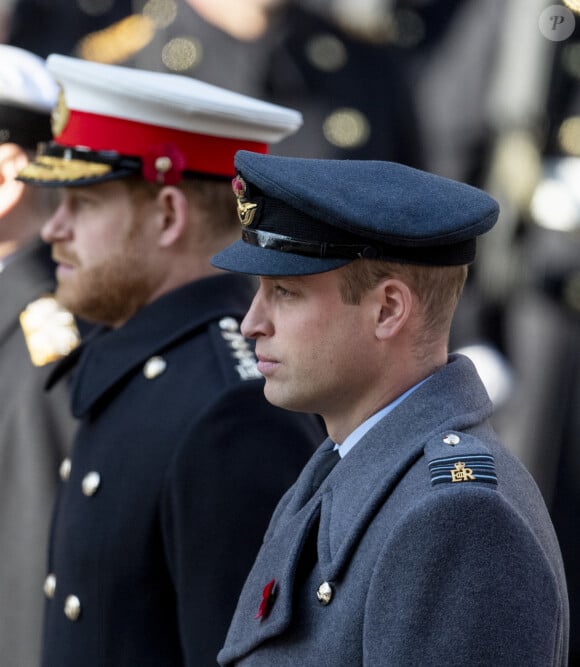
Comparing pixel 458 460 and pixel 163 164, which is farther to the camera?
pixel 163 164

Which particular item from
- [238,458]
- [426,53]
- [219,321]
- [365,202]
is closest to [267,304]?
[365,202]

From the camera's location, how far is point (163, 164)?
269 centimetres

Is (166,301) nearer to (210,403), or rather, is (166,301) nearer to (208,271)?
(208,271)

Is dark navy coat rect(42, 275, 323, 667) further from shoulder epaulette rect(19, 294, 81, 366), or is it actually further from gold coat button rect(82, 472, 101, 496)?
shoulder epaulette rect(19, 294, 81, 366)

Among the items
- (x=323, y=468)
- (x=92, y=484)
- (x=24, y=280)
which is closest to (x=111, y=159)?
(x=92, y=484)

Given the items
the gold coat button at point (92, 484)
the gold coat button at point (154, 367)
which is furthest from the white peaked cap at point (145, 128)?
the gold coat button at point (92, 484)

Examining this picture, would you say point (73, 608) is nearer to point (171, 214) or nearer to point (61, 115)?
point (171, 214)

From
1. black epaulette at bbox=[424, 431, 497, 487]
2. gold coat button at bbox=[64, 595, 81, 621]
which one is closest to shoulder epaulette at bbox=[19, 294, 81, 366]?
gold coat button at bbox=[64, 595, 81, 621]

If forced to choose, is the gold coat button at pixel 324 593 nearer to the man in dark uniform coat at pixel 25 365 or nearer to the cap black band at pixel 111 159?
the cap black band at pixel 111 159

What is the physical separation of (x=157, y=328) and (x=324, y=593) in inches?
43.7

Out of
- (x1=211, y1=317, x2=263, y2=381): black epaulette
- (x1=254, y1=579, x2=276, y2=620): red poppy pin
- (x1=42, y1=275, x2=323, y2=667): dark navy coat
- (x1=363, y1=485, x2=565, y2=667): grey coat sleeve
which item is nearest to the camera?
(x1=363, y1=485, x2=565, y2=667): grey coat sleeve

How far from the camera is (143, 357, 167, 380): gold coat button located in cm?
258

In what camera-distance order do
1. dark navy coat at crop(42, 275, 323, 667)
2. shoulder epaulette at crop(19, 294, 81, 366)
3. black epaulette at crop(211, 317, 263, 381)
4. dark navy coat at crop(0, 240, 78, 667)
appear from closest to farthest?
dark navy coat at crop(42, 275, 323, 667)
black epaulette at crop(211, 317, 263, 381)
dark navy coat at crop(0, 240, 78, 667)
shoulder epaulette at crop(19, 294, 81, 366)

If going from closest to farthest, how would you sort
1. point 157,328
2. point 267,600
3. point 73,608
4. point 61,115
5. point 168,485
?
point 267,600, point 168,485, point 73,608, point 157,328, point 61,115
